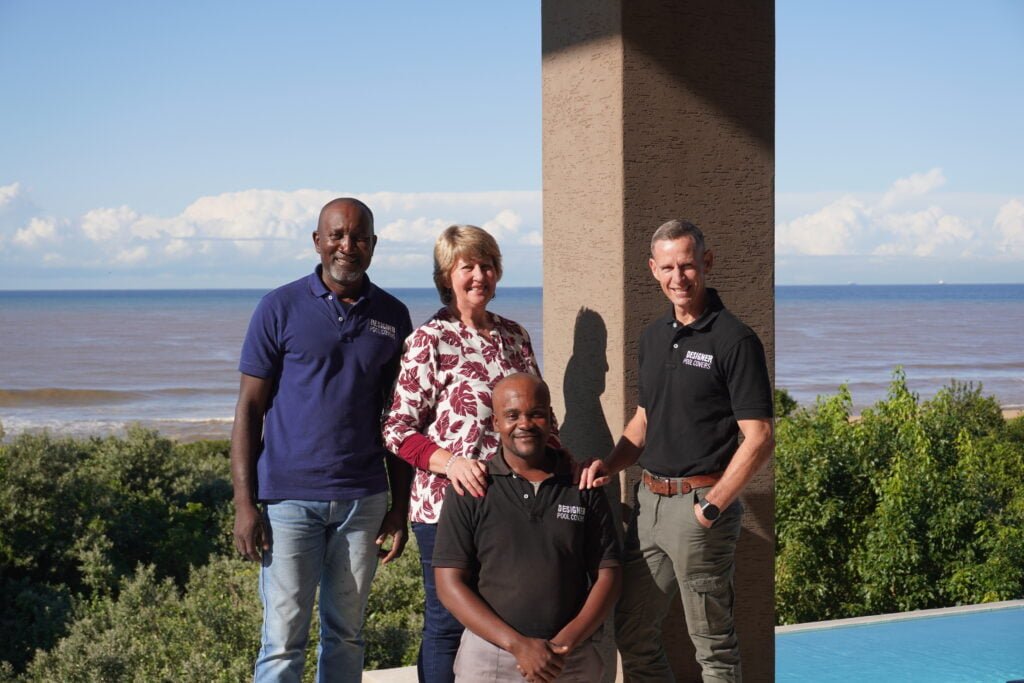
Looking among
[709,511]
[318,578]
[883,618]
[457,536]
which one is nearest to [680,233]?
[709,511]

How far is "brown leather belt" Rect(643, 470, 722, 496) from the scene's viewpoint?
8.84ft

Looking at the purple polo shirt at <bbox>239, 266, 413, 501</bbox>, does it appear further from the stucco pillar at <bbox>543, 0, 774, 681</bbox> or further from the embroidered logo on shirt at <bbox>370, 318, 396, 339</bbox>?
the stucco pillar at <bbox>543, 0, 774, 681</bbox>

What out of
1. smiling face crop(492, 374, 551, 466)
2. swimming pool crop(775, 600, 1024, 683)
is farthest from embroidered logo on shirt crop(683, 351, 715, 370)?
A: swimming pool crop(775, 600, 1024, 683)

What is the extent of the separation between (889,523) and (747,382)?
4375mm

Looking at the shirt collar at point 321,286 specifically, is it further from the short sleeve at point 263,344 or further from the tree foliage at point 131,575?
the tree foliage at point 131,575

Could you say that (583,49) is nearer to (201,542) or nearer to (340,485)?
(340,485)

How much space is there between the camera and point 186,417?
77.9 feet

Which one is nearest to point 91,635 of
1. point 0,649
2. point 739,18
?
point 0,649

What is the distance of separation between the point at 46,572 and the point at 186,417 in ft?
55.5

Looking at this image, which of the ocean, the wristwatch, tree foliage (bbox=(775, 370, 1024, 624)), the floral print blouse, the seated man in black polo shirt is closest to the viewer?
the seated man in black polo shirt

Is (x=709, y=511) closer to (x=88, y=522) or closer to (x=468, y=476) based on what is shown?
(x=468, y=476)

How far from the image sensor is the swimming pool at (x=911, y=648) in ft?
14.5

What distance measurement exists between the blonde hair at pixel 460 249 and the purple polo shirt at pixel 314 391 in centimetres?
24

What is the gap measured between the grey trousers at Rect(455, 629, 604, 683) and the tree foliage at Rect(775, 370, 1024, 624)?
4373mm
